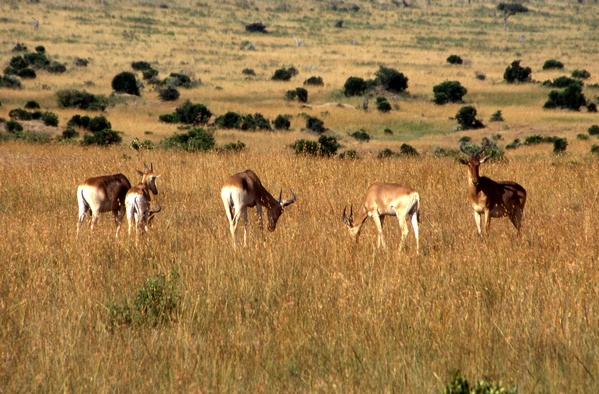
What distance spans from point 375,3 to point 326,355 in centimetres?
13646

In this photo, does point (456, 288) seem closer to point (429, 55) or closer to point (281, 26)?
point (429, 55)

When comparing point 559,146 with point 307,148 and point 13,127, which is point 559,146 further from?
point 13,127

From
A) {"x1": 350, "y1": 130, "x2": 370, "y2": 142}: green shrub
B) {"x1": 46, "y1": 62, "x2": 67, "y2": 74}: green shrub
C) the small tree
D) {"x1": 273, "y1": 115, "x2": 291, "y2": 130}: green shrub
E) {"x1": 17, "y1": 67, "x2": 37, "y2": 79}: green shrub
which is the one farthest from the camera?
the small tree

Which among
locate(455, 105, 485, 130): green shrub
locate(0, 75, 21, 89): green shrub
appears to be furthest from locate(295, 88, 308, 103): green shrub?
locate(0, 75, 21, 89): green shrub

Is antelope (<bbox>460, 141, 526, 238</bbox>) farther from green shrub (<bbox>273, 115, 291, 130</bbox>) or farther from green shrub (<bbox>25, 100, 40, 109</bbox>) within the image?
green shrub (<bbox>25, 100, 40, 109</bbox>)

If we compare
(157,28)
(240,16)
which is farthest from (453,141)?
(240,16)

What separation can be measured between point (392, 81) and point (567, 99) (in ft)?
39.9

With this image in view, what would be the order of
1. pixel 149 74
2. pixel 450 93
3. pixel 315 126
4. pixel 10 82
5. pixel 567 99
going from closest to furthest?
pixel 315 126 < pixel 567 99 < pixel 10 82 < pixel 450 93 < pixel 149 74

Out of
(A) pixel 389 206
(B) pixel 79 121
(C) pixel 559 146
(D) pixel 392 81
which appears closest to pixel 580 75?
(D) pixel 392 81

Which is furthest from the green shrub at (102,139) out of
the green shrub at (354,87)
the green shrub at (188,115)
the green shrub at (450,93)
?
the green shrub at (450,93)

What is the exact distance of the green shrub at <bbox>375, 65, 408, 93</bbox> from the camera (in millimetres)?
53531

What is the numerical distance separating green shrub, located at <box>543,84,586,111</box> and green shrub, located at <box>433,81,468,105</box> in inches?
226

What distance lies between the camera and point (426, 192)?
15109mm

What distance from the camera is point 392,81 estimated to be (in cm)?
5356
